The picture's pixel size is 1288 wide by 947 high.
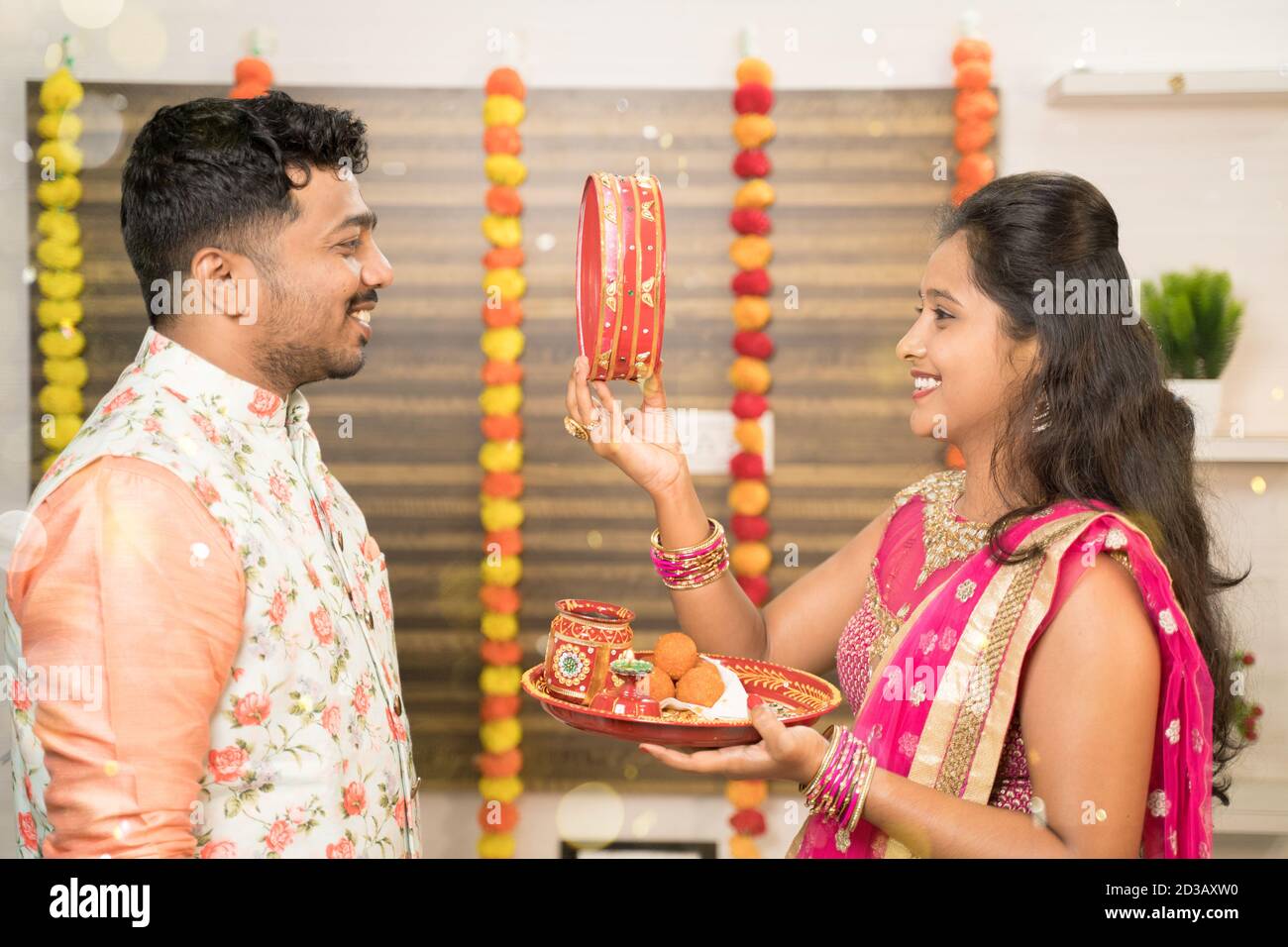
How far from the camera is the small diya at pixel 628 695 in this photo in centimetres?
135

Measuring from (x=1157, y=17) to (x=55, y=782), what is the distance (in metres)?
2.96

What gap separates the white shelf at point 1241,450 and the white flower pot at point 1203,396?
0.03 meters

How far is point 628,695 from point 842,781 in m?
0.33

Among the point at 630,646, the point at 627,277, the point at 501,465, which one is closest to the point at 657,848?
the point at 501,465

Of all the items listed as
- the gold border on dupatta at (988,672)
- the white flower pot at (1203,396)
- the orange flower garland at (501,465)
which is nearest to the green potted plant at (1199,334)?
the white flower pot at (1203,396)

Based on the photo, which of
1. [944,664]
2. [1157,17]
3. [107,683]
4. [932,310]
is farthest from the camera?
[1157,17]

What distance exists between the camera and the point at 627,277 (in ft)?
5.17

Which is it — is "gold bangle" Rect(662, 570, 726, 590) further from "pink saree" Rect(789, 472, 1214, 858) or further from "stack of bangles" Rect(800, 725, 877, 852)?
"stack of bangles" Rect(800, 725, 877, 852)

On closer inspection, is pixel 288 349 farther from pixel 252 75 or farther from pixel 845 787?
pixel 252 75

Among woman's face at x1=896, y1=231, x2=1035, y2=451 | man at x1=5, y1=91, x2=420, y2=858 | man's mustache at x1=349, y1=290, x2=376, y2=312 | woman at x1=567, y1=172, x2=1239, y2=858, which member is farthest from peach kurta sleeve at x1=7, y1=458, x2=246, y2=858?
woman's face at x1=896, y1=231, x2=1035, y2=451

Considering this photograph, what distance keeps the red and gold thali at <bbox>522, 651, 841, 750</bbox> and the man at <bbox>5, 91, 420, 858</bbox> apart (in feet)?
0.79

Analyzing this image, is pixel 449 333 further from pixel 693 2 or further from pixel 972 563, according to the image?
pixel 972 563

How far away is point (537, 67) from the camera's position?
2691 mm

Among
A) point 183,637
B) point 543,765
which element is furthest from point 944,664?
point 543,765
